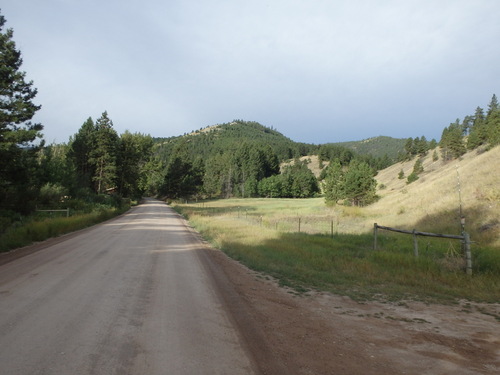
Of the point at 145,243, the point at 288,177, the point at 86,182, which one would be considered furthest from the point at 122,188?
the point at 288,177

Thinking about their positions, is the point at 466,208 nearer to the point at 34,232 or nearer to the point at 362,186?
the point at 362,186

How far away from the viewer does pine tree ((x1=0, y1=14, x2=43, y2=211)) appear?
68.6 feet

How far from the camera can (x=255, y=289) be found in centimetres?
734

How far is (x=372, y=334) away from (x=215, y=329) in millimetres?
2419

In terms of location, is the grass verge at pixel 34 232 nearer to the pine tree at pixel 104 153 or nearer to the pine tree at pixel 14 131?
the pine tree at pixel 14 131

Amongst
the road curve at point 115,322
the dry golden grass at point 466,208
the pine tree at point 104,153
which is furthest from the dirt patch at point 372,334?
the pine tree at point 104,153

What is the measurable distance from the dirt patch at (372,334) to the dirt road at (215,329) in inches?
0.7

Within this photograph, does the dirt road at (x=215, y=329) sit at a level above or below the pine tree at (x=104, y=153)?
below

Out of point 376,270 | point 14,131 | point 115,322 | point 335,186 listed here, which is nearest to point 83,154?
point 14,131

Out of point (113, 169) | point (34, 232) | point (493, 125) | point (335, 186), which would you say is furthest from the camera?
point (493, 125)

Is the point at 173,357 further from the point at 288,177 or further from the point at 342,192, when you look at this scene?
the point at 288,177

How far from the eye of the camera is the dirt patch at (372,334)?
12.5 feet

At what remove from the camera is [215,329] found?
471 centimetres

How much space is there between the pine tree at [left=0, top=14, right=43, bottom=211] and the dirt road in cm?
1649
